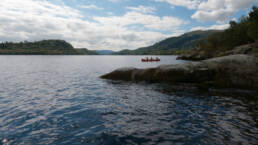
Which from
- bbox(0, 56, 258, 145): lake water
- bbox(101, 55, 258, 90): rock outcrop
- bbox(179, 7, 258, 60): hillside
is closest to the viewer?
bbox(0, 56, 258, 145): lake water

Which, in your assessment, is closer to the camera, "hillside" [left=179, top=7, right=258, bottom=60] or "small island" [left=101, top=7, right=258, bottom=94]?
"small island" [left=101, top=7, right=258, bottom=94]

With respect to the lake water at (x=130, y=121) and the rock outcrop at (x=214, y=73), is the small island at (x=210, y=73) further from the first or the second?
the lake water at (x=130, y=121)

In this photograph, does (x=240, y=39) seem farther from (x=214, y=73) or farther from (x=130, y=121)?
(x=130, y=121)

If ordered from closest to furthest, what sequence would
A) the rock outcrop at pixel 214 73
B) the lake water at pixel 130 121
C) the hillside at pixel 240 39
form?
the lake water at pixel 130 121 < the rock outcrop at pixel 214 73 < the hillside at pixel 240 39

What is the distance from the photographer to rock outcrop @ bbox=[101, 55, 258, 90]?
1388cm

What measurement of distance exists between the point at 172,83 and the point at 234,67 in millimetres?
6437

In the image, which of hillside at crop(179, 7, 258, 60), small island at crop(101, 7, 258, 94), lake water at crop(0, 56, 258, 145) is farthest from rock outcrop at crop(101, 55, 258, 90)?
hillside at crop(179, 7, 258, 60)

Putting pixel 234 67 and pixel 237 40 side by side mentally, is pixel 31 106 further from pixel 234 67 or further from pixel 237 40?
pixel 237 40

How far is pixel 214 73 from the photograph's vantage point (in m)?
15.5

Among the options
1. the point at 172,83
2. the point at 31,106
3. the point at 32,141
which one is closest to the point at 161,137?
the point at 32,141

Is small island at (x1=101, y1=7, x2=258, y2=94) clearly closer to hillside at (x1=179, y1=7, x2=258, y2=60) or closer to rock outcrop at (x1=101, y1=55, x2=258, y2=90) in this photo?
rock outcrop at (x1=101, y1=55, x2=258, y2=90)

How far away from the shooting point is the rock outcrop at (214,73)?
13.9m

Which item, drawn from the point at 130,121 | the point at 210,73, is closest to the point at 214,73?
the point at 210,73

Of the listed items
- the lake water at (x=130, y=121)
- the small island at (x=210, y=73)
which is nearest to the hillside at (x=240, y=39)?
the small island at (x=210, y=73)
